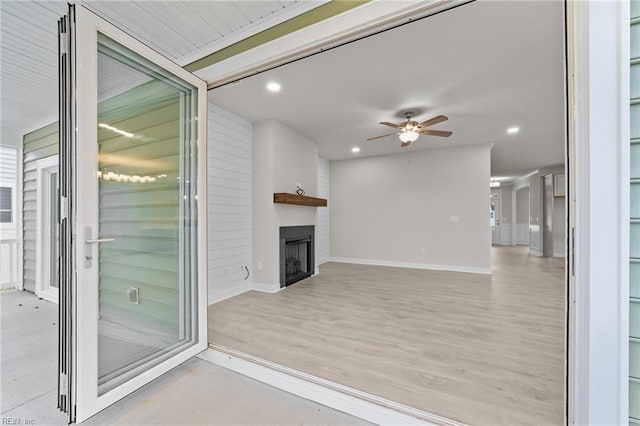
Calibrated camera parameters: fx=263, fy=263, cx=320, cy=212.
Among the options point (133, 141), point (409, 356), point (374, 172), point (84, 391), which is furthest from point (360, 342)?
point (374, 172)

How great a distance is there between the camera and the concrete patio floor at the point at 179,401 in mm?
1549

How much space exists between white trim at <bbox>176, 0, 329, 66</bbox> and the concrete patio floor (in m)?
2.62

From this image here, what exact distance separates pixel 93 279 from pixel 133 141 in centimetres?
110

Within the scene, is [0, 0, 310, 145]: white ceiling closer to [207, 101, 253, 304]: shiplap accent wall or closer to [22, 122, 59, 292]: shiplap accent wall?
[207, 101, 253, 304]: shiplap accent wall

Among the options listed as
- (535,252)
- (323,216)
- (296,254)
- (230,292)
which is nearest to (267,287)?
(230,292)

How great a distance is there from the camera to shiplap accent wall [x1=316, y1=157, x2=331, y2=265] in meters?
6.75

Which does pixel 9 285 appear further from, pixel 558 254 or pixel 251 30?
pixel 558 254

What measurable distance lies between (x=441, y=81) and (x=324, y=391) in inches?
127

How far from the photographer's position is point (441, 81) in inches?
117

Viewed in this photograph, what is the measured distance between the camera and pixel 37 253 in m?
4.06

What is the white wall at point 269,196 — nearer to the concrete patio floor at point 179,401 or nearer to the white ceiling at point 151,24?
the white ceiling at point 151,24

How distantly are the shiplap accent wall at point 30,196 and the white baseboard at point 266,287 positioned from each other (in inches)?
138

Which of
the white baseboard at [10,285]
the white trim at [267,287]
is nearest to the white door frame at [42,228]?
the white baseboard at [10,285]

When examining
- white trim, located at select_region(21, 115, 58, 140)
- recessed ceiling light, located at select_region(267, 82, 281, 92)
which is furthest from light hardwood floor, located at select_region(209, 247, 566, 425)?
white trim, located at select_region(21, 115, 58, 140)
